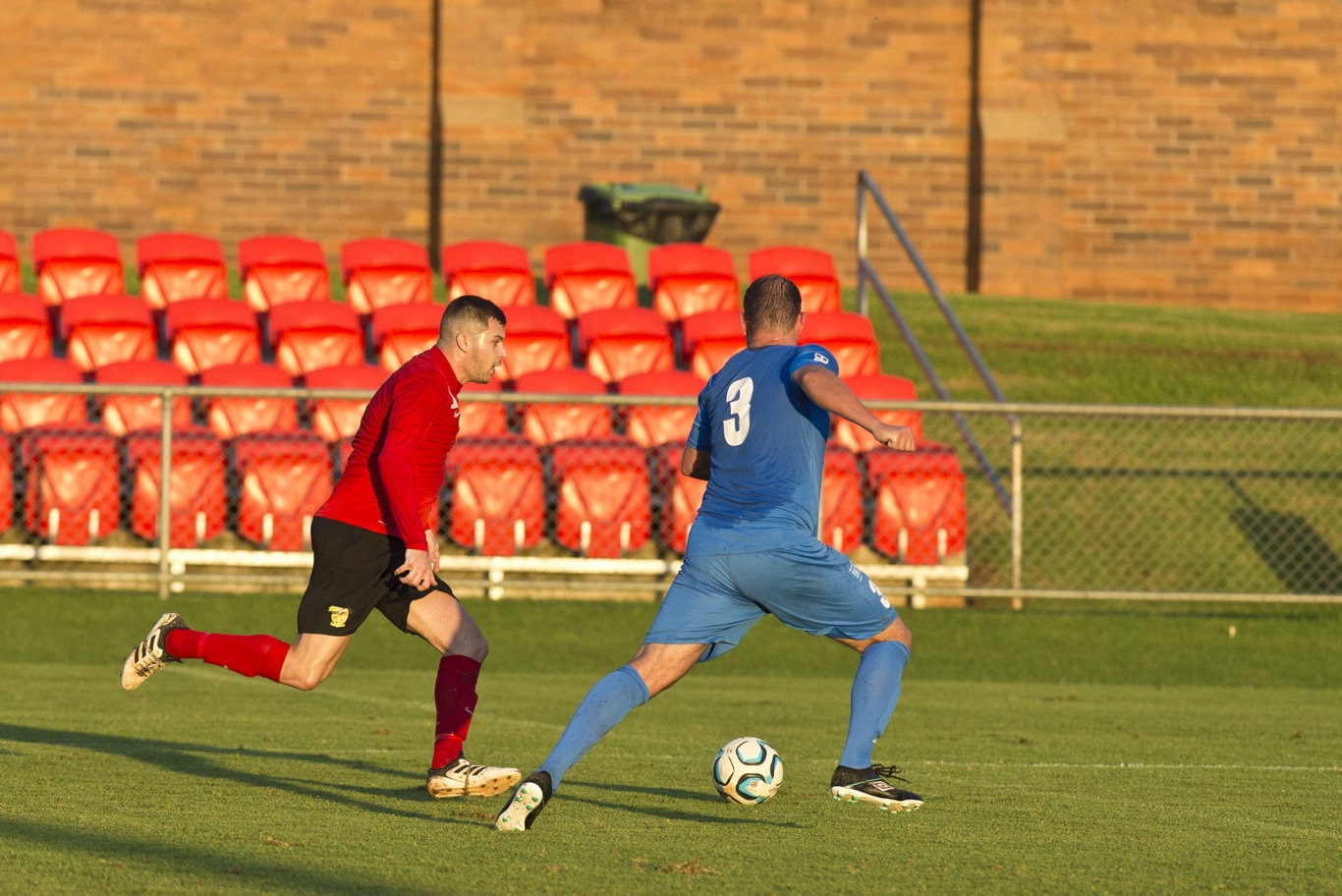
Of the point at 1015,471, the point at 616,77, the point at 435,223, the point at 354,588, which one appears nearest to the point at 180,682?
the point at 354,588

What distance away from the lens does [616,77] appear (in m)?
20.8

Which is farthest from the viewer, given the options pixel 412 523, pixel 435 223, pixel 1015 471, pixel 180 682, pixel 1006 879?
pixel 435 223

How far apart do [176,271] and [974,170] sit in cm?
1043

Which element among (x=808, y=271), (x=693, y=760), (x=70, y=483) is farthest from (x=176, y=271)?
(x=693, y=760)

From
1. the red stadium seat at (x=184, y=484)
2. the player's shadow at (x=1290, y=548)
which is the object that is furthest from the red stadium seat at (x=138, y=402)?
the player's shadow at (x=1290, y=548)

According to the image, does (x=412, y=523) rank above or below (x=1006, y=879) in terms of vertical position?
above

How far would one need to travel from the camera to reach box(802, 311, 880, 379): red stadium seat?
14.3 meters

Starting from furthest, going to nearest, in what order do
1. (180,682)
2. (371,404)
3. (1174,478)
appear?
1. (1174,478)
2. (180,682)
3. (371,404)

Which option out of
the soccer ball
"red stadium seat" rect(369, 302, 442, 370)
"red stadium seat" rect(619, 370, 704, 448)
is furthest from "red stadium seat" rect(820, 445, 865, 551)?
the soccer ball

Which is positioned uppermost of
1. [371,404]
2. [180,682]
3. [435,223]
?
[435,223]

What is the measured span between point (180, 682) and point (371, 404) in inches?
186

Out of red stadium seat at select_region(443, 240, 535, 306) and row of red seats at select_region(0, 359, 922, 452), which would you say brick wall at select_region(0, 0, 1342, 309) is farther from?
row of red seats at select_region(0, 359, 922, 452)

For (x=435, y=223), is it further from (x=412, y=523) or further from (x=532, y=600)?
(x=412, y=523)

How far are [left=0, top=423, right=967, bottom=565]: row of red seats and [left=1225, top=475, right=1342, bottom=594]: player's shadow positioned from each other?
2827mm
